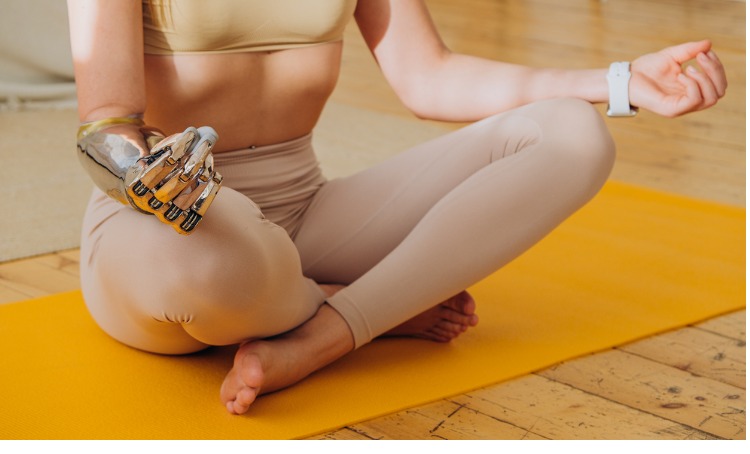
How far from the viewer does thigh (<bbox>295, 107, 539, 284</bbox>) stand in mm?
1324

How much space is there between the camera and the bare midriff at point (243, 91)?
121 centimetres

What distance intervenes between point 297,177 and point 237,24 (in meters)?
0.22

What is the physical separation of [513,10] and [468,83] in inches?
138

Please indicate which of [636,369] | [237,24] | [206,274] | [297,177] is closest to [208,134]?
[206,274]

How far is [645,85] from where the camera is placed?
127cm

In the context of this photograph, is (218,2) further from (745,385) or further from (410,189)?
(745,385)

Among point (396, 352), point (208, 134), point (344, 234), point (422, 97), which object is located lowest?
point (396, 352)

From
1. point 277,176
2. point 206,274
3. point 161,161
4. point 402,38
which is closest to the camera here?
point 161,161

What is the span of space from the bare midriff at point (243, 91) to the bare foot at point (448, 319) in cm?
28

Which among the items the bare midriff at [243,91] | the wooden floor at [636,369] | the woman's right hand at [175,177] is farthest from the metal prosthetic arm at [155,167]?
the wooden floor at [636,369]

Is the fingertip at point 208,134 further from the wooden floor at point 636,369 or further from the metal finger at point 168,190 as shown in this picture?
→ the wooden floor at point 636,369

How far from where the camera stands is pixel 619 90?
1281mm

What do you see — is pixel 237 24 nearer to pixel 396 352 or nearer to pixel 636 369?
pixel 396 352

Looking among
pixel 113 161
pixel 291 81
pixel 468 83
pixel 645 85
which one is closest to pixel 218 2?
pixel 291 81
